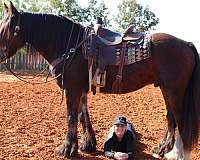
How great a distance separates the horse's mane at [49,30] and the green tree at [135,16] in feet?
90.9

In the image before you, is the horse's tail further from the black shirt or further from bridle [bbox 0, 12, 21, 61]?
bridle [bbox 0, 12, 21, 61]

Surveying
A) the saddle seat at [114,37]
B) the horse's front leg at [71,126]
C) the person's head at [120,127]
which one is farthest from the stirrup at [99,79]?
the person's head at [120,127]

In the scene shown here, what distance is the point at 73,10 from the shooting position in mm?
32531

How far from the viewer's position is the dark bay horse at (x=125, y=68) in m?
4.73

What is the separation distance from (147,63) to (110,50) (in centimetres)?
52

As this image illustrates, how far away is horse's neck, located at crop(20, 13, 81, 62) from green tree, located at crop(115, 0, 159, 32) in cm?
2771

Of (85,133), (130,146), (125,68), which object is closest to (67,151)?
(85,133)

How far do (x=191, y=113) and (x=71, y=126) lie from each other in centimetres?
159

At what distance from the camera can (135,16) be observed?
33750 mm

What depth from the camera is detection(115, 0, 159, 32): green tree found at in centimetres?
3281

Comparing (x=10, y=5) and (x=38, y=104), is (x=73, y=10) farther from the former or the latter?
(x=10, y=5)

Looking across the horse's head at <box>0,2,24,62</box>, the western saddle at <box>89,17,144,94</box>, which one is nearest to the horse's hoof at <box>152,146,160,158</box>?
the western saddle at <box>89,17,144,94</box>

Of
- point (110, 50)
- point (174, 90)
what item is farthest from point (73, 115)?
point (174, 90)

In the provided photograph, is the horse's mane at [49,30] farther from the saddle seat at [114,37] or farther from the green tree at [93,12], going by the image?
the green tree at [93,12]
